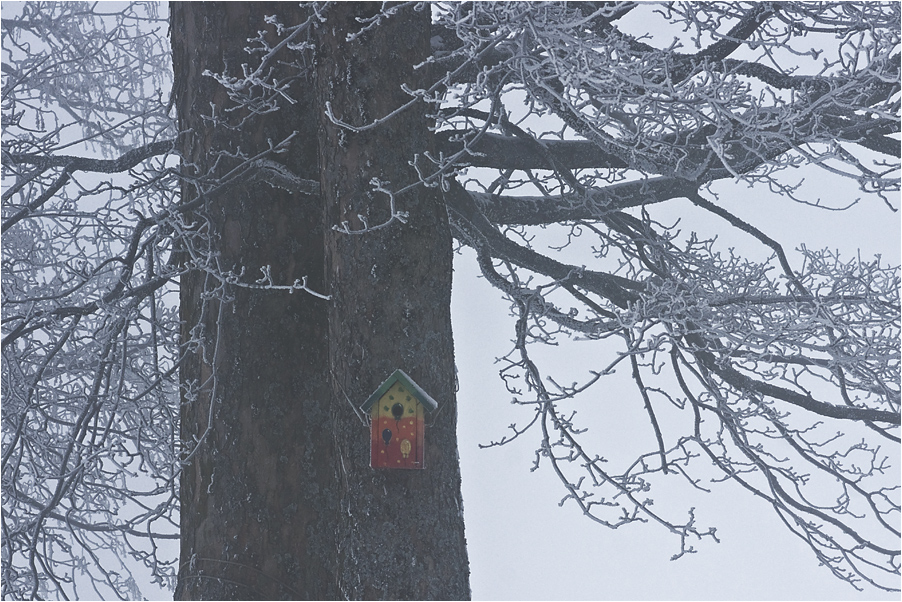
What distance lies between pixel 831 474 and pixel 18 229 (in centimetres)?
528

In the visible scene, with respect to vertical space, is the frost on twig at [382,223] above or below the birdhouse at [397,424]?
above

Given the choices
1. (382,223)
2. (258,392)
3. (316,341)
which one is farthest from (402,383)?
(258,392)

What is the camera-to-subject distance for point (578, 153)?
4785mm

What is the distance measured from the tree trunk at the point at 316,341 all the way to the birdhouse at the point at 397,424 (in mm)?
65

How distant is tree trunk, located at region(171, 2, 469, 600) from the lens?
11.2ft

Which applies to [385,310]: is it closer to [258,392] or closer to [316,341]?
[316,341]

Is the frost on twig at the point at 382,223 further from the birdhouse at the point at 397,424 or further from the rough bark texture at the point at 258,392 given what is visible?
the rough bark texture at the point at 258,392

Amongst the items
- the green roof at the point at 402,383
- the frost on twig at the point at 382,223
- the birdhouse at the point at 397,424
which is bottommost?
the birdhouse at the point at 397,424

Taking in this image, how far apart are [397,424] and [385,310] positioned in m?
0.44

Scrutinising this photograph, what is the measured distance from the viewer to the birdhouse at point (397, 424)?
3373 millimetres

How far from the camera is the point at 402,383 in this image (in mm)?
3377

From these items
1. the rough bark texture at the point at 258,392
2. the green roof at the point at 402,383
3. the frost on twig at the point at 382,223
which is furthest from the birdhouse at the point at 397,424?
the rough bark texture at the point at 258,392

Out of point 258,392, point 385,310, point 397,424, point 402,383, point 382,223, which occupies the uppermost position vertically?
point 382,223

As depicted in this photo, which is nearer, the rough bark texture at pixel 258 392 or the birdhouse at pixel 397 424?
the birdhouse at pixel 397 424
